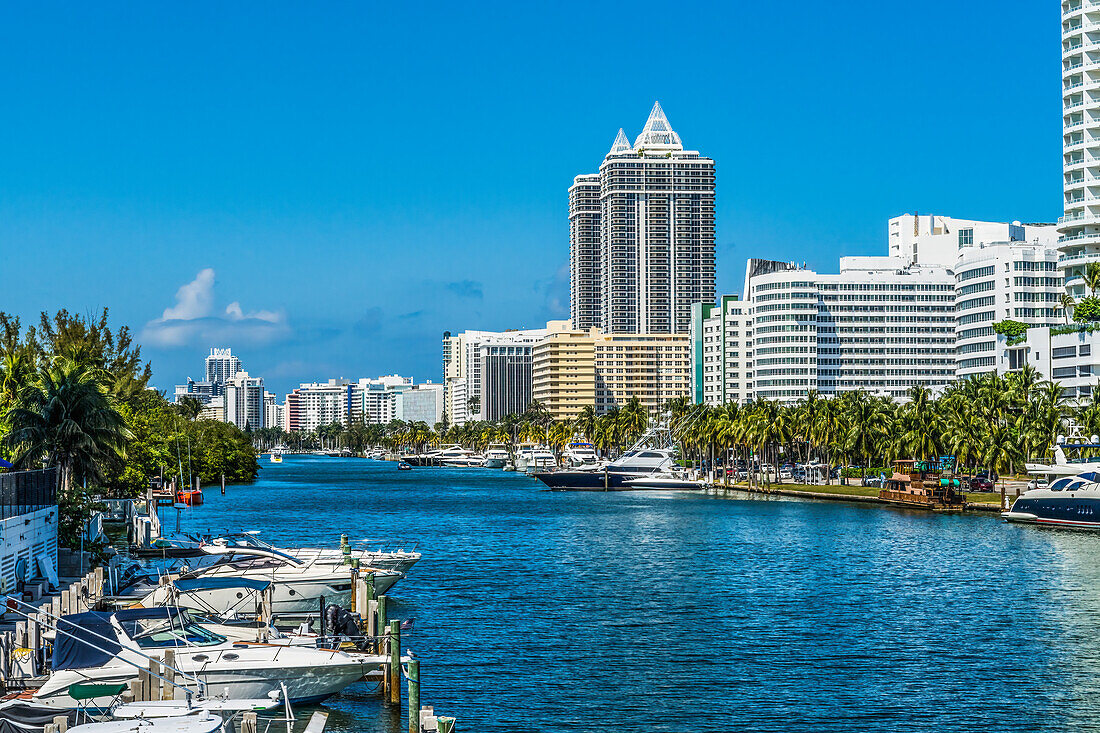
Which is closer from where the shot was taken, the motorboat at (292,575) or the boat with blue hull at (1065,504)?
the motorboat at (292,575)

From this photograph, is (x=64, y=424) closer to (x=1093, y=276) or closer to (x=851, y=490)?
(x=851, y=490)

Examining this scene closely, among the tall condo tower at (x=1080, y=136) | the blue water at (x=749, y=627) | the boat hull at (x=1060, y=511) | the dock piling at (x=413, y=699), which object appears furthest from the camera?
the tall condo tower at (x=1080, y=136)

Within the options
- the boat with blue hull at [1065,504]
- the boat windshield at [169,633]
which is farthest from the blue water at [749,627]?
the boat windshield at [169,633]

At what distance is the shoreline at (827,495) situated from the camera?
Result: 118750 millimetres

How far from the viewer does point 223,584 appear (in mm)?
48656

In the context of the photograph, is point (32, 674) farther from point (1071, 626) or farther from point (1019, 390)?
point (1019, 390)

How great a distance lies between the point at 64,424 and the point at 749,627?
37.7 m

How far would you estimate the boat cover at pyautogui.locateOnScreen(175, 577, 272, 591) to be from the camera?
4844 cm

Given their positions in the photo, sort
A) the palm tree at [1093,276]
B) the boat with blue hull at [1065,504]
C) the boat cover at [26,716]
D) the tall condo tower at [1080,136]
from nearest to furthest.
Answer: the boat cover at [26,716]
the boat with blue hull at [1065,504]
the palm tree at [1093,276]
the tall condo tower at [1080,136]

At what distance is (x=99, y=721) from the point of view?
2886 centimetres

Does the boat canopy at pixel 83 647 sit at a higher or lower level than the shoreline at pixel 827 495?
higher

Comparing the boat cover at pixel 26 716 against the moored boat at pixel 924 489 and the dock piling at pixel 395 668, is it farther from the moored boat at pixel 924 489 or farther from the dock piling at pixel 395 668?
the moored boat at pixel 924 489

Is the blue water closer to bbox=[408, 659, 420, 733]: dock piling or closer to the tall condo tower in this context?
bbox=[408, 659, 420, 733]: dock piling

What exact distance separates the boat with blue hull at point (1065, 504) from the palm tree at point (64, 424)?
71.4 m
